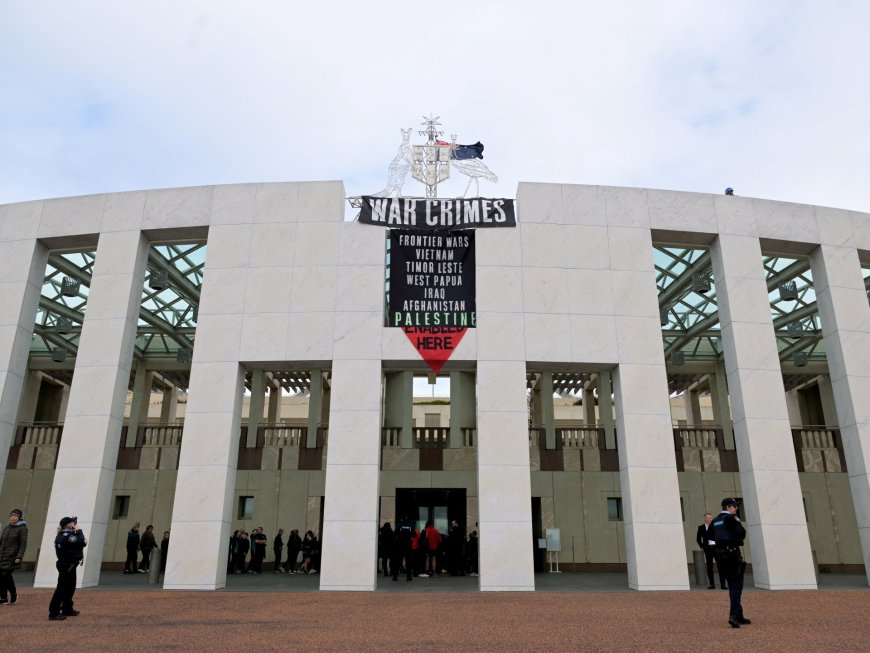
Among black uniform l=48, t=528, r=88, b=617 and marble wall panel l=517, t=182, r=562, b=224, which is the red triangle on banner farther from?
black uniform l=48, t=528, r=88, b=617

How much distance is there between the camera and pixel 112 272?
17.5 meters

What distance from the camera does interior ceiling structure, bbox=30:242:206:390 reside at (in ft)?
67.7

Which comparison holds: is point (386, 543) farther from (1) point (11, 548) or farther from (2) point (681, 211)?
(2) point (681, 211)

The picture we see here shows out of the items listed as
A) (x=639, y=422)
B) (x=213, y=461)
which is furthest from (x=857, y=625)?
(x=213, y=461)

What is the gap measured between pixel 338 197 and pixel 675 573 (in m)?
12.8

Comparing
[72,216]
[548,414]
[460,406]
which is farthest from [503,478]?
[72,216]

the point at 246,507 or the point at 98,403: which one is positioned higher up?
the point at 98,403

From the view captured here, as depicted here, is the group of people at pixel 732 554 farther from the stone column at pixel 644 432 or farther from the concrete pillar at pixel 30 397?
the concrete pillar at pixel 30 397

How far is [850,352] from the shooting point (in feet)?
56.4

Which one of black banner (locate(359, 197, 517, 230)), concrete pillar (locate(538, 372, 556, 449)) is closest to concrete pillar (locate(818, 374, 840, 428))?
concrete pillar (locate(538, 372, 556, 449))

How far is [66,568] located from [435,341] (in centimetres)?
931

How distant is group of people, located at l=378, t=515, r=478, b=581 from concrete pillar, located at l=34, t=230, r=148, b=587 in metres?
7.56

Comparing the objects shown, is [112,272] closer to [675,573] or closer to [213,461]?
[213,461]

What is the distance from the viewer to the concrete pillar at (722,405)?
27.5 metres
